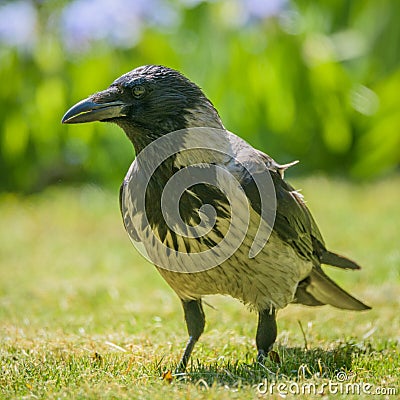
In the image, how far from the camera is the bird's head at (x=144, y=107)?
3.74 m

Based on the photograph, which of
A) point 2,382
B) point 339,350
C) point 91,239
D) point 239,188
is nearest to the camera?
point 2,382

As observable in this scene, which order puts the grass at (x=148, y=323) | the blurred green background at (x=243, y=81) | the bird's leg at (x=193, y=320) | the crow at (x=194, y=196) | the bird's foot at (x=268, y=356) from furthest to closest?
the blurred green background at (x=243, y=81), the bird's leg at (x=193, y=320), the bird's foot at (x=268, y=356), the crow at (x=194, y=196), the grass at (x=148, y=323)

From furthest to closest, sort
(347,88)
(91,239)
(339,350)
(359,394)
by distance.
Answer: (347,88), (91,239), (339,350), (359,394)

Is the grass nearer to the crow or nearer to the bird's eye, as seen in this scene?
the crow

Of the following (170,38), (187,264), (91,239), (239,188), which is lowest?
(91,239)

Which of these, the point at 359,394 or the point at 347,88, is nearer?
the point at 359,394

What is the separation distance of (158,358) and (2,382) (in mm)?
821

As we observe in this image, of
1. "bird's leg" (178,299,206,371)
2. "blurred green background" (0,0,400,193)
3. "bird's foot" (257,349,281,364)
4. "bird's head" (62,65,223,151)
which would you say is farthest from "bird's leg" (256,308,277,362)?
"blurred green background" (0,0,400,193)

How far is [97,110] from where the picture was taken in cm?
372

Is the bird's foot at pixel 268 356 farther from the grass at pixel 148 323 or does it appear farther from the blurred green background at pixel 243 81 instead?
the blurred green background at pixel 243 81

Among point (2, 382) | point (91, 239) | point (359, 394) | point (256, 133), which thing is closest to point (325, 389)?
point (359, 394)

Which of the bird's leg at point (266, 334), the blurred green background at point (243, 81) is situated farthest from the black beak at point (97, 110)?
the blurred green background at point (243, 81)

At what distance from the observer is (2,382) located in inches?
135

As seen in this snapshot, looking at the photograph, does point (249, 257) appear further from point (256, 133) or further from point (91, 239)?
point (256, 133)
